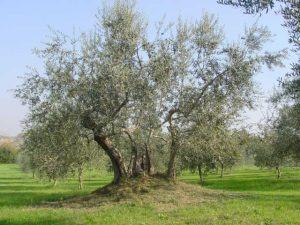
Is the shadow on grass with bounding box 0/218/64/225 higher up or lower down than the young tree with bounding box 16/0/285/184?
lower down

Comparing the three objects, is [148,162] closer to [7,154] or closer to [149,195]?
[149,195]

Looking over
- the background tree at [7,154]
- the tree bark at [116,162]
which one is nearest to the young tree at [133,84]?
the tree bark at [116,162]

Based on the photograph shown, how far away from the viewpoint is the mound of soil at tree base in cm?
2302

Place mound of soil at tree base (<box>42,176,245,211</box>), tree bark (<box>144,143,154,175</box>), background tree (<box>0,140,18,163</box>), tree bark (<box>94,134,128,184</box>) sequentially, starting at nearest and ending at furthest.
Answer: mound of soil at tree base (<box>42,176,245,211</box>), tree bark (<box>94,134,128,184</box>), tree bark (<box>144,143,154,175</box>), background tree (<box>0,140,18,163</box>)

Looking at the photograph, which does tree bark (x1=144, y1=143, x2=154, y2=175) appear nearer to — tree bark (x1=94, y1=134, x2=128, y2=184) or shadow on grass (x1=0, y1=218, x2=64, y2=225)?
tree bark (x1=94, y1=134, x2=128, y2=184)

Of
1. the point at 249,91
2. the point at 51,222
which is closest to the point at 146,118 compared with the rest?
the point at 249,91

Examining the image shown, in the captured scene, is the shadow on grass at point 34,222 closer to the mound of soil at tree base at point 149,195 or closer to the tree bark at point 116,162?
the mound of soil at tree base at point 149,195

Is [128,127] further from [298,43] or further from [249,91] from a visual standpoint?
[298,43]

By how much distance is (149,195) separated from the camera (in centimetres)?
2408

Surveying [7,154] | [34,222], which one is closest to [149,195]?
[34,222]

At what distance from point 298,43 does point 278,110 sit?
1562 inches

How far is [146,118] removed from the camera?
24.6 m

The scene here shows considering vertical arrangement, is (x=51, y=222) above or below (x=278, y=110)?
below

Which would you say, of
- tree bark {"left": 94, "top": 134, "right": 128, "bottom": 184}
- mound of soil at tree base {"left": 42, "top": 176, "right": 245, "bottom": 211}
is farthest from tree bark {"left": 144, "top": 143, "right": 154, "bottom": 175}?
tree bark {"left": 94, "top": 134, "right": 128, "bottom": 184}
